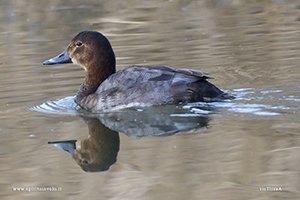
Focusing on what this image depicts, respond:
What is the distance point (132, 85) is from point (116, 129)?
2.40 ft

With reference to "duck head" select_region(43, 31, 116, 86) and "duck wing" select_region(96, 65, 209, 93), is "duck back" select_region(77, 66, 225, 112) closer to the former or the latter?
"duck wing" select_region(96, 65, 209, 93)

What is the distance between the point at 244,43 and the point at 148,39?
94.1 inches

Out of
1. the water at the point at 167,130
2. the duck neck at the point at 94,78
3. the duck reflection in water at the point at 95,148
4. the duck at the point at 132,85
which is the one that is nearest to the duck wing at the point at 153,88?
the duck at the point at 132,85

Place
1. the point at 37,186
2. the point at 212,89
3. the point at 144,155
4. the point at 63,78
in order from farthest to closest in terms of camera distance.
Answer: the point at 63,78
the point at 212,89
the point at 144,155
the point at 37,186

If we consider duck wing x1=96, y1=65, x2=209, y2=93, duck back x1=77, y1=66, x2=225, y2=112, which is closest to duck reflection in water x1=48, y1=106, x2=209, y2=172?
duck back x1=77, y1=66, x2=225, y2=112

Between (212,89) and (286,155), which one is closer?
(286,155)

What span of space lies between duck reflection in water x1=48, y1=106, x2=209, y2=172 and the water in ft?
0.05

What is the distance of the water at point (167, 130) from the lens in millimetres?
3994

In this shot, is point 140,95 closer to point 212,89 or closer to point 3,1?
point 212,89

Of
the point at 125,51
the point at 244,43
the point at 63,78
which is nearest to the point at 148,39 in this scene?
the point at 125,51

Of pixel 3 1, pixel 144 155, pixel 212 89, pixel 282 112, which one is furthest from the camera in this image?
pixel 3 1

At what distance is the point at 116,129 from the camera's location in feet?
18.4

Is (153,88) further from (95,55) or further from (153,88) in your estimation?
(95,55)

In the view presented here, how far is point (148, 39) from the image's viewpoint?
11352mm
